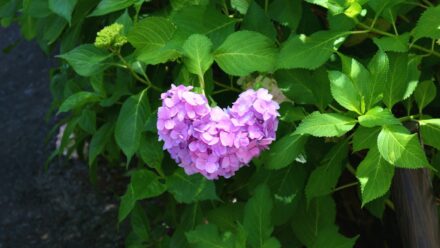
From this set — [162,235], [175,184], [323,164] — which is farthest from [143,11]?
[162,235]

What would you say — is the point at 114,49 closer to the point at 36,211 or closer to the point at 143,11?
the point at 143,11

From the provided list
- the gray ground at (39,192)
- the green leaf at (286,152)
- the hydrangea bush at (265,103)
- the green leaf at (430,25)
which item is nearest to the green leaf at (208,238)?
the hydrangea bush at (265,103)

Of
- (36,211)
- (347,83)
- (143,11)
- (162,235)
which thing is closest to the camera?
(347,83)

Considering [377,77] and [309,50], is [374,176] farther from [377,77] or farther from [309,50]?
[309,50]

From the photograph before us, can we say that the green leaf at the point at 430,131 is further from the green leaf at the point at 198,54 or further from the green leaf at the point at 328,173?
the green leaf at the point at 198,54

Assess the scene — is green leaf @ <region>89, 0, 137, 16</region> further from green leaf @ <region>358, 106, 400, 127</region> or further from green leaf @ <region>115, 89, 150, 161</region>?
green leaf @ <region>358, 106, 400, 127</region>
